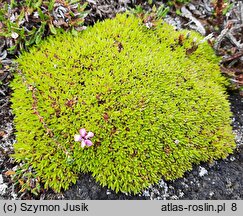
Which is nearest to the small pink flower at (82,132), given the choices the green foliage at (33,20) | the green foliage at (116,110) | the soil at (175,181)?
the green foliage at (116,110)

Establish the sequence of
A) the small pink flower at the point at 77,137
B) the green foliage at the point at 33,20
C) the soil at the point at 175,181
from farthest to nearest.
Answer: the green foliage at the point at 33,20, the soil at the point at 175,181, the small pink flower at the point at 77,137

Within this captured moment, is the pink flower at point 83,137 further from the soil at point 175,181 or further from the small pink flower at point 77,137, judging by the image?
the soil at point 175,181

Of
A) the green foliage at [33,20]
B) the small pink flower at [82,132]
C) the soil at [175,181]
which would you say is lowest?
the soil at [175,181]

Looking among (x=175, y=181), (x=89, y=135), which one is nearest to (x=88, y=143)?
(x=89, y=135)

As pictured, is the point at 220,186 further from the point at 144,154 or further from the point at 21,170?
the point at 21,170

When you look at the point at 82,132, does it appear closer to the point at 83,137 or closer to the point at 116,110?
the point at 83,137

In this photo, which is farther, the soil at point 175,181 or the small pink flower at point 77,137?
the soil at point 175,181
